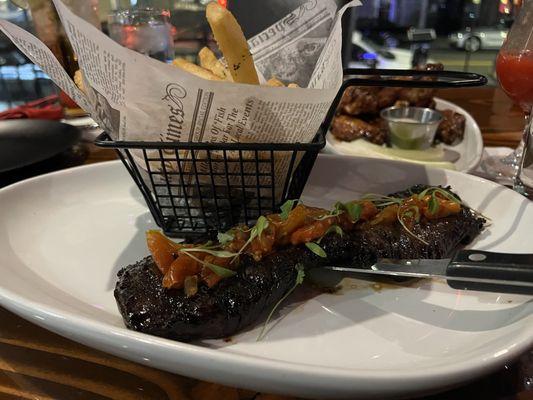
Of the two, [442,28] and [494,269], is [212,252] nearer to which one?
[494,269]

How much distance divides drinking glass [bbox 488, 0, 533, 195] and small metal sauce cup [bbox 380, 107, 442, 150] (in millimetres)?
382

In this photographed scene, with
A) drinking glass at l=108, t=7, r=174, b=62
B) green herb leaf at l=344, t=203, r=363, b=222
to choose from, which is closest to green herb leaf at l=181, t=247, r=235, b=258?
green herb leaf at l=344, t=203, r=363, b=222

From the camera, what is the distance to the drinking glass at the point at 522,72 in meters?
1.61

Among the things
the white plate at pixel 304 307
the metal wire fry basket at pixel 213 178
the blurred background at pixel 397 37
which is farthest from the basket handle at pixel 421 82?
the blurred background at pixel 397 37

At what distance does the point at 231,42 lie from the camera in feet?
3.67

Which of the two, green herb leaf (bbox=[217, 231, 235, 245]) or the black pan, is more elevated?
green herb leaf (bbox=[217, 231, 235, 245])

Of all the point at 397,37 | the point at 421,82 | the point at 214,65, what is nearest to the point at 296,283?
the point at 421,82

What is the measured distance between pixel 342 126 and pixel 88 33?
153 cm

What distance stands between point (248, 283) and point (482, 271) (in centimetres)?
47

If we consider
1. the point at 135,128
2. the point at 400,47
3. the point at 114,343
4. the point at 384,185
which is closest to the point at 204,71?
the point at 135,128

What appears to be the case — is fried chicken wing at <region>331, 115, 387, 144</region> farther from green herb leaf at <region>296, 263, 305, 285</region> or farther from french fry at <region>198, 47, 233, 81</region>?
green herb leaf at <region>296, 263, 305, 285</region>

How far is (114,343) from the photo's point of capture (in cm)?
80

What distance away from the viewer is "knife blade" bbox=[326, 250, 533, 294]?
2.87ft

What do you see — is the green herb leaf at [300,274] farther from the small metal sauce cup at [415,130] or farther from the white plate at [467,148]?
the small metal sauce cup at [415,130]
